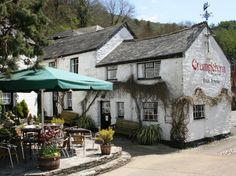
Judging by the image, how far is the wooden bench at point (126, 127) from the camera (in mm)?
21828

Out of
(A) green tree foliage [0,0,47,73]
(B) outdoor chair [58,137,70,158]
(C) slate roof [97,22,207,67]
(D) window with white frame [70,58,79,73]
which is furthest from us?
(D) window with white frame [70,58,79,73]

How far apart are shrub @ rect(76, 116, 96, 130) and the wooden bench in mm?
2615

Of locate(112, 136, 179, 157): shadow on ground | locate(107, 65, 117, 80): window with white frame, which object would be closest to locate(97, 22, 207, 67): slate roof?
locate(107, 65, 117, 80): window with white frame

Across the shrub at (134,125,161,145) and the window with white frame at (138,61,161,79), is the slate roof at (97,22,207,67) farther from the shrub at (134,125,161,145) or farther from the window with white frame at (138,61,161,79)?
the shrub at (134,125,161,145)

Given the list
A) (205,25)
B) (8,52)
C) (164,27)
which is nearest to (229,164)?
(8,52)

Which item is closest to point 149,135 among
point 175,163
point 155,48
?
point 155,48

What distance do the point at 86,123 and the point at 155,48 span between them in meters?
6.86

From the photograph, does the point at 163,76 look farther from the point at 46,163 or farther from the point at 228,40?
the point at 228,40

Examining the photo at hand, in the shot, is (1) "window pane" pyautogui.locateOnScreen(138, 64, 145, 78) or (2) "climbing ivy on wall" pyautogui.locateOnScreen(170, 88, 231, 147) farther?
(1) "window pane" pyautogui.locateOnScreen(138, 64, 145, 78)

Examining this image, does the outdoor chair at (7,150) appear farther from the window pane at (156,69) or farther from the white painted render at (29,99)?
the window pane at (156,69)

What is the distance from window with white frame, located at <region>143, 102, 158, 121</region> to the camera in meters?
21.5

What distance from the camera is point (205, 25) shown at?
2230 centimetres

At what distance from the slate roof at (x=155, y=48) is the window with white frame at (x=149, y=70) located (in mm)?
448

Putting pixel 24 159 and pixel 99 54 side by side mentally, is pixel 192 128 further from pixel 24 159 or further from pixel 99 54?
pixel 24 159
